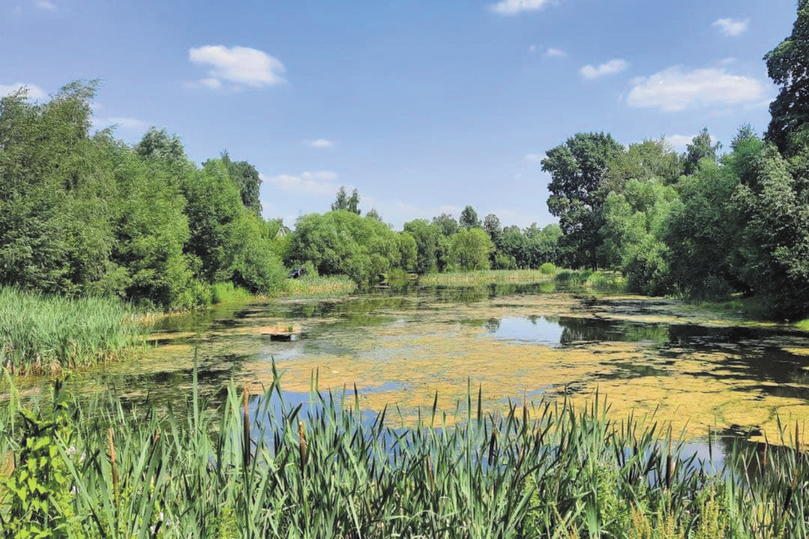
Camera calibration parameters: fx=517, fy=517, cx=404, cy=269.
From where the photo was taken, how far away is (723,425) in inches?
291

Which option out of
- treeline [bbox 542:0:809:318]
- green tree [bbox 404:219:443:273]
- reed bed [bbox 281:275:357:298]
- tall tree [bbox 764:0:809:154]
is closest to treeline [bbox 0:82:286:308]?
reed bed [bbox 281:275:357:298]

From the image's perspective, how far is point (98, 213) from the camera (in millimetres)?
19453

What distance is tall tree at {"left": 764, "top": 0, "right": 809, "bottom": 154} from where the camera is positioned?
20250 millimetres

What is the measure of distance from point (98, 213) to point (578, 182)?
2178 inches

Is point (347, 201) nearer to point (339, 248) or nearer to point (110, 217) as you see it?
point (339, 248)

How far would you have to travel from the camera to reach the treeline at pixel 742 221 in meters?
17.2

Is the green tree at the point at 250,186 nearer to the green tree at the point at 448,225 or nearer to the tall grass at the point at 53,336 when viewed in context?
the green tree at the point at 448,225

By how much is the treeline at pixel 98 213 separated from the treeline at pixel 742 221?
23191mm

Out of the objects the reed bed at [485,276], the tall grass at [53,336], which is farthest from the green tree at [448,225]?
the tall grass at [53,336]

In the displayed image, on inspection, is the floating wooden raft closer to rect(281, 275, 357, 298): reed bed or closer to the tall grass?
the tall grass

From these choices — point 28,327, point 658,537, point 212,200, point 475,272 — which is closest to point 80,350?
point 28,327

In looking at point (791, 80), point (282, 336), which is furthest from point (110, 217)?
point (791, 80)

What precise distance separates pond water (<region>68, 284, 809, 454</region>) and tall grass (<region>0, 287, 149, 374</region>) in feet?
1.90

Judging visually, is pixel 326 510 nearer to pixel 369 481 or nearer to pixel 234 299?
pixel 369 481
